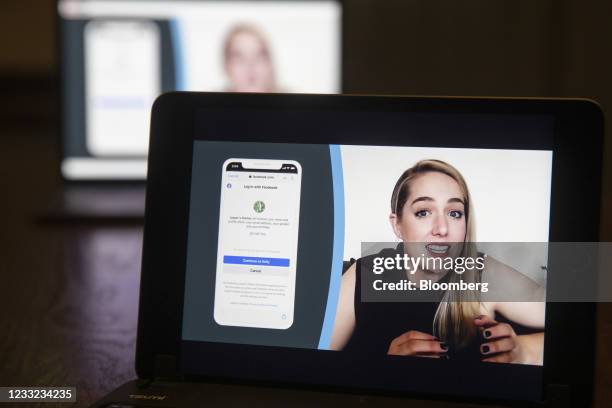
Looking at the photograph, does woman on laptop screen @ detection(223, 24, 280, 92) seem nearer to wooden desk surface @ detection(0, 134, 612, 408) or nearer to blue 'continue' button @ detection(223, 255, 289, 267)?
wooden desk surface @ detection(0, 134, 612, 408)

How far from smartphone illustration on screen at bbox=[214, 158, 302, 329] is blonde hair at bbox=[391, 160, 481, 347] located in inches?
2.8

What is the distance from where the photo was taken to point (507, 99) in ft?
→ 1.39

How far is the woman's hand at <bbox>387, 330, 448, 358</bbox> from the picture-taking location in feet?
1.35

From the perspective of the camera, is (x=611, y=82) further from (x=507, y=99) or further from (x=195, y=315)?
(x=195, y=315)

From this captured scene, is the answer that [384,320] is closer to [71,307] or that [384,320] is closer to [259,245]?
[259,245]

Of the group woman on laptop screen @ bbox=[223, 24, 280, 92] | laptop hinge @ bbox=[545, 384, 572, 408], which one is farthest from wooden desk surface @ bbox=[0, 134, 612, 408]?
woman on laptop screen @ bbox=[223, 24, 280, 92]

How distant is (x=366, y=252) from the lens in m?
0.43

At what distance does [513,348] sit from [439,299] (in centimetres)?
5

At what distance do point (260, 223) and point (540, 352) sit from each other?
192 mm

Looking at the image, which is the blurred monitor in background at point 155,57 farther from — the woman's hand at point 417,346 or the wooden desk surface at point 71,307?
the woman's hand at point 417,346

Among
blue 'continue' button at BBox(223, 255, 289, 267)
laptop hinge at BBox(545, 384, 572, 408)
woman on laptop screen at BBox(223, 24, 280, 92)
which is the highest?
woman on laptop screen at BBox(223, 24, 280, 92)

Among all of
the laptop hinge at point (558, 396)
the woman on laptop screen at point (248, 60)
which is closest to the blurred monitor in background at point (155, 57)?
the woman on laptop screen at point (248, 60)

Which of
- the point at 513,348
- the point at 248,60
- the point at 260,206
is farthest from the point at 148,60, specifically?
the point at 513,348

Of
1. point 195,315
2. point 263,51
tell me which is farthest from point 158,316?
point 263,51
